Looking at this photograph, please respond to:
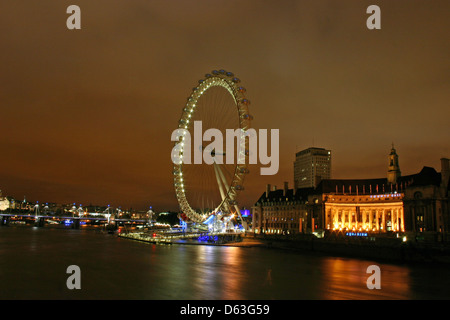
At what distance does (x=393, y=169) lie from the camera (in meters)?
73.9

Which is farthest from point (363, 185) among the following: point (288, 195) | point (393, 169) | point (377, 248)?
point (377, 248)

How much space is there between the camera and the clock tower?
73.2 metres

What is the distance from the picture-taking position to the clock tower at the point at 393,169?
73.2m

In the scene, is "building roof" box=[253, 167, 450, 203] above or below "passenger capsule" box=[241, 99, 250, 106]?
below

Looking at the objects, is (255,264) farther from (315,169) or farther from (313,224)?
(315,169)

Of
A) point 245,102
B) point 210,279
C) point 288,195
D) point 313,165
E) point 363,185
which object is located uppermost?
point 313,165

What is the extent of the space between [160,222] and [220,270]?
426 feet

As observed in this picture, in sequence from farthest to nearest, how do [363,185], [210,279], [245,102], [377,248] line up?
[363,185]
[245,102]
[377,248]
[210,279]

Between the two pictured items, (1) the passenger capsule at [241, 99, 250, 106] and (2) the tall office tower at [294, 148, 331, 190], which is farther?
(2) the tall office tower at [294, 148, 331, 190]

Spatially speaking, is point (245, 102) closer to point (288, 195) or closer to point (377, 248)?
point (377, 248)

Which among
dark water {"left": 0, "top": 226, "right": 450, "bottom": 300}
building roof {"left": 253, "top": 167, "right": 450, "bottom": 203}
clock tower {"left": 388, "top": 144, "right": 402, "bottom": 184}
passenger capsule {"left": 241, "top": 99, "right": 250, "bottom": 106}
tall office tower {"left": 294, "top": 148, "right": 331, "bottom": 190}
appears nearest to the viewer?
dark water {"left": 0, "top": 226, "right": 450, "bottom": 300}

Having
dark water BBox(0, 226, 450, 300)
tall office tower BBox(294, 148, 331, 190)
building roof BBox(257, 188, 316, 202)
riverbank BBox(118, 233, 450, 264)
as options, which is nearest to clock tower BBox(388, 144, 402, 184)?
building roof BBox(257, 188, 316, 202)

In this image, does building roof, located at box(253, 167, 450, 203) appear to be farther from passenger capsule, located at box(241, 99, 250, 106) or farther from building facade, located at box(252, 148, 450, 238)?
passenger capsule, located at box(241, 99, 250, 106)
